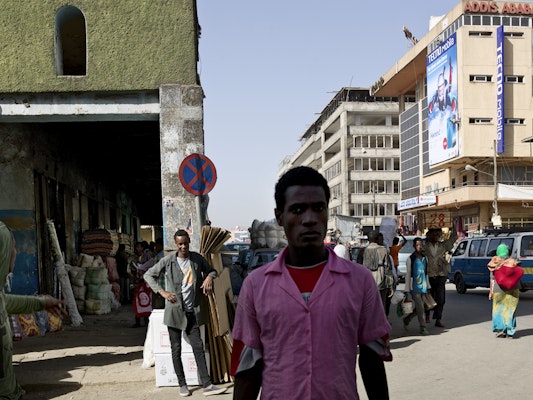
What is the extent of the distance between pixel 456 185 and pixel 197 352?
46.0m

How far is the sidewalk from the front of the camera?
7.34 meters

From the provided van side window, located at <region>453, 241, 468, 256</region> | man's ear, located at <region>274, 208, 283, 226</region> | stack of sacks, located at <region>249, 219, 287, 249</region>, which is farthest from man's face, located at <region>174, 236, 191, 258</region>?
stack of sacks, located at <region>249, 219, 287, 249</region>

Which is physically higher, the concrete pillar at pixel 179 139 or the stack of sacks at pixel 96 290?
the concrete pillar at pixel 179 139

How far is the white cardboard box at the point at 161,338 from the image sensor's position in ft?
25.2

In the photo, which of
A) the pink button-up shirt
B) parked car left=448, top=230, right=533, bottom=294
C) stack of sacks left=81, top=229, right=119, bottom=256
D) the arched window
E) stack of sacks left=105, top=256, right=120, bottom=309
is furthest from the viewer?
parked car left=448, top=230, right=533, bottom=294

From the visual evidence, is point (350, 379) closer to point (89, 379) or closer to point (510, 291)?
point (89, 379)

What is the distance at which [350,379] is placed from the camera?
2434 millimetres

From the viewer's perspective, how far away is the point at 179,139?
356 inches

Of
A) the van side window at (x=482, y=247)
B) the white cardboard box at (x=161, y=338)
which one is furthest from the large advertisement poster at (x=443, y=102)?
the white cardboard box at (x=161, y=338)

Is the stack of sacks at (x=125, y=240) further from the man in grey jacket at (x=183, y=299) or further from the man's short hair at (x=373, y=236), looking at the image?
the man in grey jacket at (x=183, y=299)

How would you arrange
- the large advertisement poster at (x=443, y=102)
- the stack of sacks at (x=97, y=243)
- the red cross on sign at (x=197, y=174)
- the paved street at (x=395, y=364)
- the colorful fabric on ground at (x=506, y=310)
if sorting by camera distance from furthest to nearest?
the large advertisement poster at (x=443, y=102) → the stack of sacks at (x=97, y=243) → the colorful fabric on ground at (x=506, y=310) → the red cross on sign at (x=197, y=174) → the paved street at (x=395, y=364)

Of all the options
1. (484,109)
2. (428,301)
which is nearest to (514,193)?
(484,109)

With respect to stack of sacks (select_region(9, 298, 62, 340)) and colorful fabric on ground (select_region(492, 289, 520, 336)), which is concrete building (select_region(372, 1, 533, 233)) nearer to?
colorful fabric on ground (select_region(492, 289, 520, 336))

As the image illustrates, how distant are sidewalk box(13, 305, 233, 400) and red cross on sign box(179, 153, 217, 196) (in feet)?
8.45
